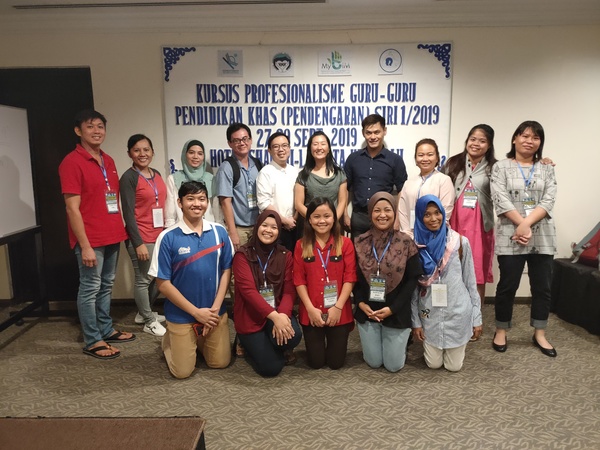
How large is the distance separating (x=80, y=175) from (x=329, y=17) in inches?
90.2

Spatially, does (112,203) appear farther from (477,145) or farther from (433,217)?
(477,145)

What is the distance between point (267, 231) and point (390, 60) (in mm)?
1965

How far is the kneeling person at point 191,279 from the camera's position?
254 cm

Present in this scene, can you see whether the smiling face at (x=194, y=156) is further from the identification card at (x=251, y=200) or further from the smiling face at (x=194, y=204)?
the smiling face at (x=194, y=204)

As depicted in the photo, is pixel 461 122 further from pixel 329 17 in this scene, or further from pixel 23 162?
pixel 23 162

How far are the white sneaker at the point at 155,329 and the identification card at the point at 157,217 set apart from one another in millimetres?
790

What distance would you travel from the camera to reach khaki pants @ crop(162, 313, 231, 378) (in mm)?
2586

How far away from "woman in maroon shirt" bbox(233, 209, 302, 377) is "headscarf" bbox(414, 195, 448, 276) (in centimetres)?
83

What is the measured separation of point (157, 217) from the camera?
10.5 feet

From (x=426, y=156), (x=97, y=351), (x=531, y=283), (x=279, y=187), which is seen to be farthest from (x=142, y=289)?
(x=531, y=283)

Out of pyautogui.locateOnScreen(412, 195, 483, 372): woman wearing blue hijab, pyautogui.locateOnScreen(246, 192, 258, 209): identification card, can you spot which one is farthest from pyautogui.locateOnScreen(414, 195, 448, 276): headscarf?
pyautogui.locateOnScreen(246, 192, 258, 209): identification card

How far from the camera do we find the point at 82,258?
2799 millimetres

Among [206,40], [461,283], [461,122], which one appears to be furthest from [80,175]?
[461,122]

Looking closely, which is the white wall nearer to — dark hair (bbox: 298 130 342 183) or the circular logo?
the circular logo
